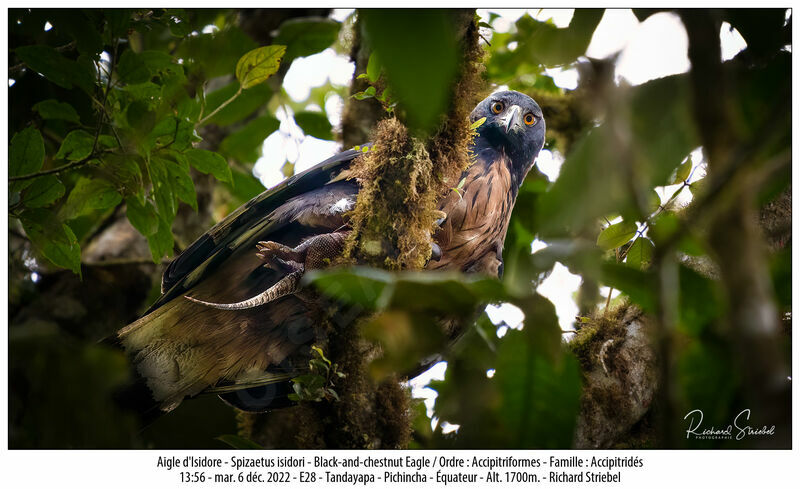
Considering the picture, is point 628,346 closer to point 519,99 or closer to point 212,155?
point 519,99

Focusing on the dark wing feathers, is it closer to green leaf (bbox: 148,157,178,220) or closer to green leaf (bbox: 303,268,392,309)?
green leaf (bbox: 148,157,178,220)

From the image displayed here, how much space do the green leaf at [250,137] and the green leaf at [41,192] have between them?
3.26ft

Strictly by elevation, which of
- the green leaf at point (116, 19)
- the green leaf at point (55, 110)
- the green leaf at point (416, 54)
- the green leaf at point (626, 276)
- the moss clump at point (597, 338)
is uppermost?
the green leaf at point (416, 54)

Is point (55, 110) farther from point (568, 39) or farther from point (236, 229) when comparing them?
point (568, 39)

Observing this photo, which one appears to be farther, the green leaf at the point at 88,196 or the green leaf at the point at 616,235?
the green leaf at the point at 88,196

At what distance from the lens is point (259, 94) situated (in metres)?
2.55

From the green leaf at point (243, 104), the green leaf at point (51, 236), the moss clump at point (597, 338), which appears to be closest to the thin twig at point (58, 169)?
the green leaf at point (51, 236)

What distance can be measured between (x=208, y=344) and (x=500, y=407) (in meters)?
1.38

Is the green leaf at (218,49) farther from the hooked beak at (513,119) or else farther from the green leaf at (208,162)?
the hooked beak at (513,119)

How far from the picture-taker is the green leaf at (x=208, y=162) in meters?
2.04

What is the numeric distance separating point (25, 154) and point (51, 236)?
0.27 metres

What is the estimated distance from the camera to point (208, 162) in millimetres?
2070

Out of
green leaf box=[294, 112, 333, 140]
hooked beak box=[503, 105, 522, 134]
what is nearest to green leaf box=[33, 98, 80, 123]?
green leaf box=[294, 112, 333, 140]
